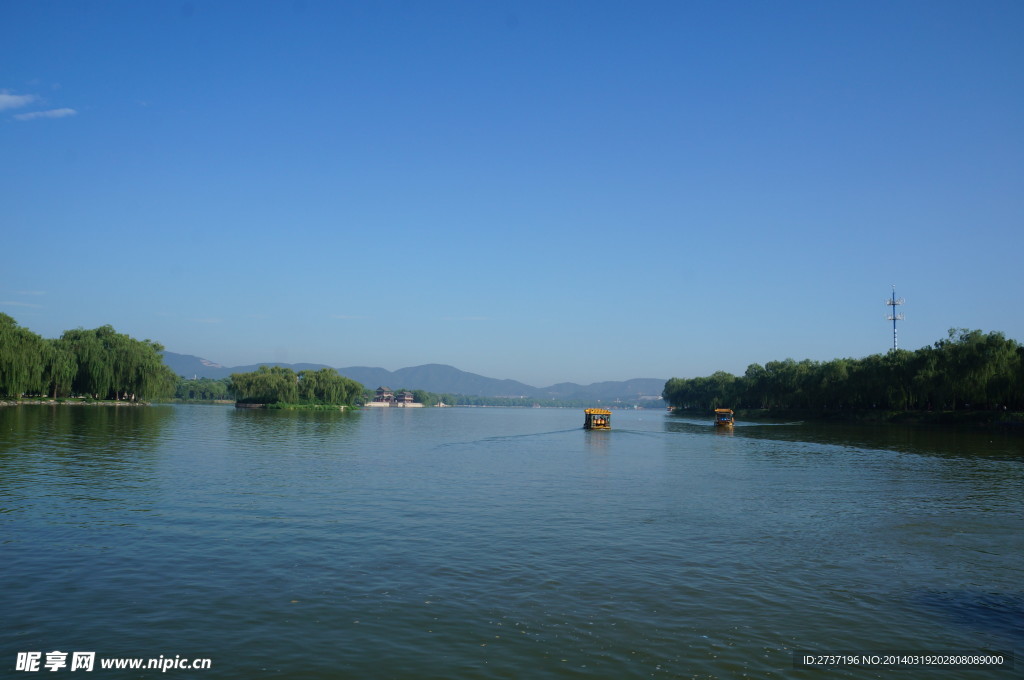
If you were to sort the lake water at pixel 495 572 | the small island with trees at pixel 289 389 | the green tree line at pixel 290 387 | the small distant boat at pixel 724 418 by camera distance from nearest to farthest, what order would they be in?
1. the lake water at pixel 495 572
2. the small distant boat at pixel 724 418
3. the green tree line at pixel 290 387
4. the small island with trees at pixel 289 389

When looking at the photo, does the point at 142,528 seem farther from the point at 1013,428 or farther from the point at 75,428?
the point at 1013,428

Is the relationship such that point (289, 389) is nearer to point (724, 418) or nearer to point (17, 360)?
point (17, 360)

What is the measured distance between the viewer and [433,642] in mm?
11258

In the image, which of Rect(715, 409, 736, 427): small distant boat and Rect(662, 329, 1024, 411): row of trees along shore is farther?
Rect(715, 409, 736, 427): small distant boat

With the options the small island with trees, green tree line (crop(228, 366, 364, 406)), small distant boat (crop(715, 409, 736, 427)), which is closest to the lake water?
small distant boat (crop(715, 409, 736, 427))

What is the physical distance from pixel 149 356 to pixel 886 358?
403 feet

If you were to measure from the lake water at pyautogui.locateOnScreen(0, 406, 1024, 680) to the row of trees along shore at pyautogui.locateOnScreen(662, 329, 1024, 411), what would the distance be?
5806 cm

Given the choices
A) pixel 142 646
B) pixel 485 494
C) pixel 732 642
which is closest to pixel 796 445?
pixel 485 494

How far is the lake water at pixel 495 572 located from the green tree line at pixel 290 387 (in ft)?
375

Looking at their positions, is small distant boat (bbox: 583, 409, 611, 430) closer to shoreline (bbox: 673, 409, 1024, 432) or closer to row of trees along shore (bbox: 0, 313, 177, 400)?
shoreline (bbox: 673, 409, 1024, 432)

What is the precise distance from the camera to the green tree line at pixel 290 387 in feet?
478

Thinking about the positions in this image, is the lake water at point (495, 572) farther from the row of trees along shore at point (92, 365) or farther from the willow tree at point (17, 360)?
the row of trees along shore at point (92, 365)

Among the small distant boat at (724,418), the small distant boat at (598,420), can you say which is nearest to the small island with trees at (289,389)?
the small distant boat at (598,420)

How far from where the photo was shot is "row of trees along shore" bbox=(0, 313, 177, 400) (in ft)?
297
